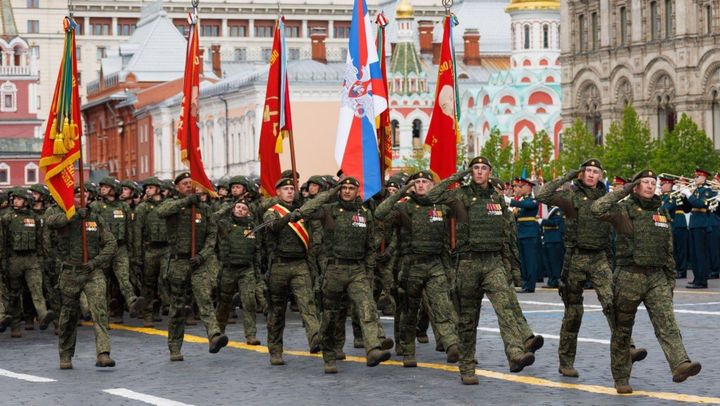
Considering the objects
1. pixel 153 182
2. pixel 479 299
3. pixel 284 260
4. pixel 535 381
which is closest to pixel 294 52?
pixel 153 182

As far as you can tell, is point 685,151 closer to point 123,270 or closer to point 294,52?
point 123,270

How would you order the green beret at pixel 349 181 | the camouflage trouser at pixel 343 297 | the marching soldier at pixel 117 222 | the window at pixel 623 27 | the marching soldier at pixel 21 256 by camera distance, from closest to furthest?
the camouflage trouser at pixel 343 297 → the green beret at pixel 349 181 → the marching soldier at pixel 21 256 → the marching soldier at pixel 117 222 → the window at pixel 623 27

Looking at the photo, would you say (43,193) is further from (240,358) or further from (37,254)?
(240,358)

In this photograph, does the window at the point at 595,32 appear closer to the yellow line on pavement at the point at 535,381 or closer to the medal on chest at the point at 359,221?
the yellow line on pavement at the point at 535,381

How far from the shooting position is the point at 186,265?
18047 mm

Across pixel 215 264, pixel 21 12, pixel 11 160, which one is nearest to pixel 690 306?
pixel 215 264

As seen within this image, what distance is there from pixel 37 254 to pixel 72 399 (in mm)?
6864

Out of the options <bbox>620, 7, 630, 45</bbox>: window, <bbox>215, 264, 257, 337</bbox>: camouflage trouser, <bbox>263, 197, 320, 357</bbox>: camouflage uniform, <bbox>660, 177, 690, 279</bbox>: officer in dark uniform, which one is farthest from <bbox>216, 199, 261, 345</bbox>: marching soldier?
<bbox>620, 7, 630, 45</bbox>: window

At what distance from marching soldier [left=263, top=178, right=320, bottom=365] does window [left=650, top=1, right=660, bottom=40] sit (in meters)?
57.6

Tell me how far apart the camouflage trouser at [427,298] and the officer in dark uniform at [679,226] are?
38.2 feet

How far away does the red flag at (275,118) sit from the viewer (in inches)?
802

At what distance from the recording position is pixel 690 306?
23141 millimetres

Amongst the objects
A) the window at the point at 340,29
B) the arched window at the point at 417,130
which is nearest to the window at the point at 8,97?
the arched window at the point at 417,130

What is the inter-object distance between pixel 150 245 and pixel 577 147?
170 feet
